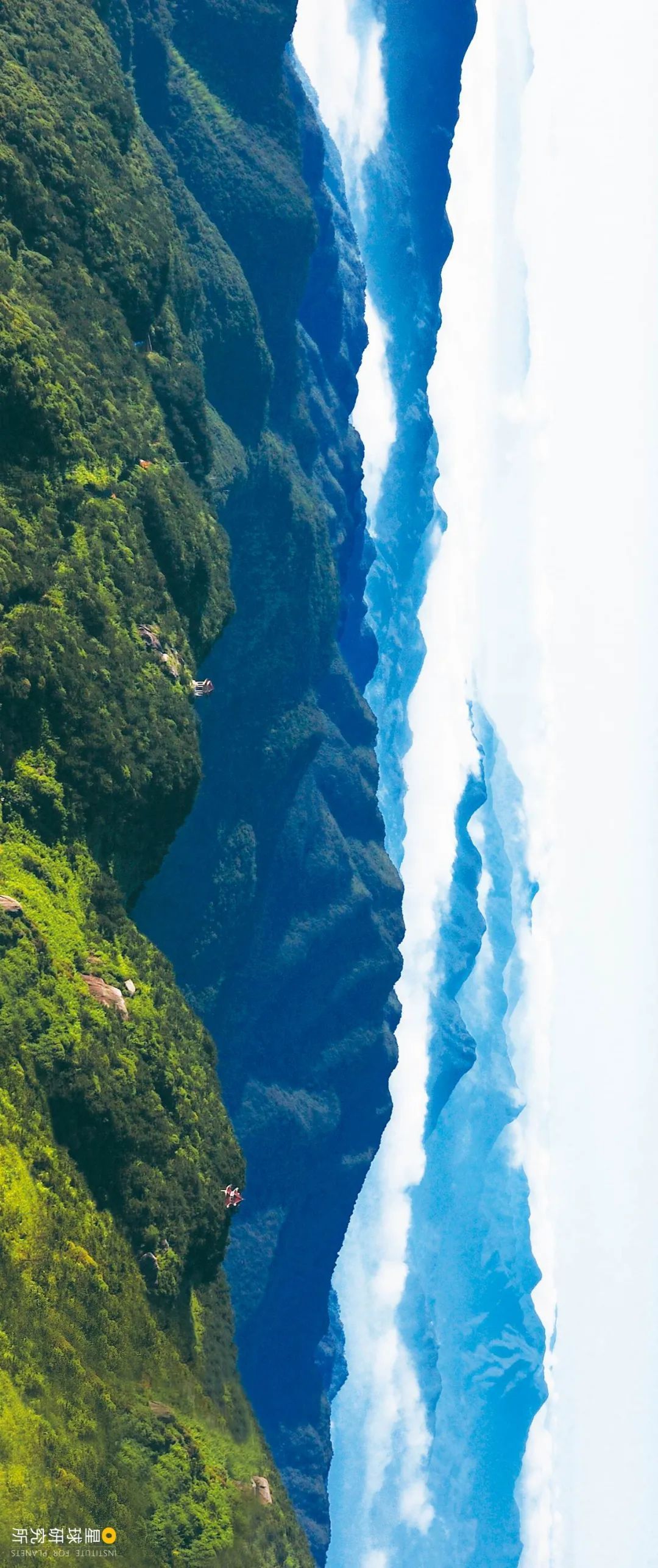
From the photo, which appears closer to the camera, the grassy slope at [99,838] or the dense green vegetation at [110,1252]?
the dense green vegetation at [110,1252]

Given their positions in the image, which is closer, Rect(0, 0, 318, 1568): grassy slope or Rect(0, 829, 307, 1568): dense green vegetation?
Rect(0, 829, 307, 1568): dense green vegetation

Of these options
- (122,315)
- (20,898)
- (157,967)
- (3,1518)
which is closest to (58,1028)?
(20,898)

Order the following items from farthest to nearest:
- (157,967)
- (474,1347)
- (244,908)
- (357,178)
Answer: (474,1347) → (357,178) → (244,908) → (157,967)

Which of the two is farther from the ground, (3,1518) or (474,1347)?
(474,1347)

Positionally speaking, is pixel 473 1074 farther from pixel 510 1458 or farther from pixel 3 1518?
pixel 3 1518

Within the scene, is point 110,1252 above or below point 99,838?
below

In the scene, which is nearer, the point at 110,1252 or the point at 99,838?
the point at 110,1252

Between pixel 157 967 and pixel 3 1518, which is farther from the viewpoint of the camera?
pixel 157 967

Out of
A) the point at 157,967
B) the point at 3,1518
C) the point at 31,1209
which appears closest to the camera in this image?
the point at 3,1518
